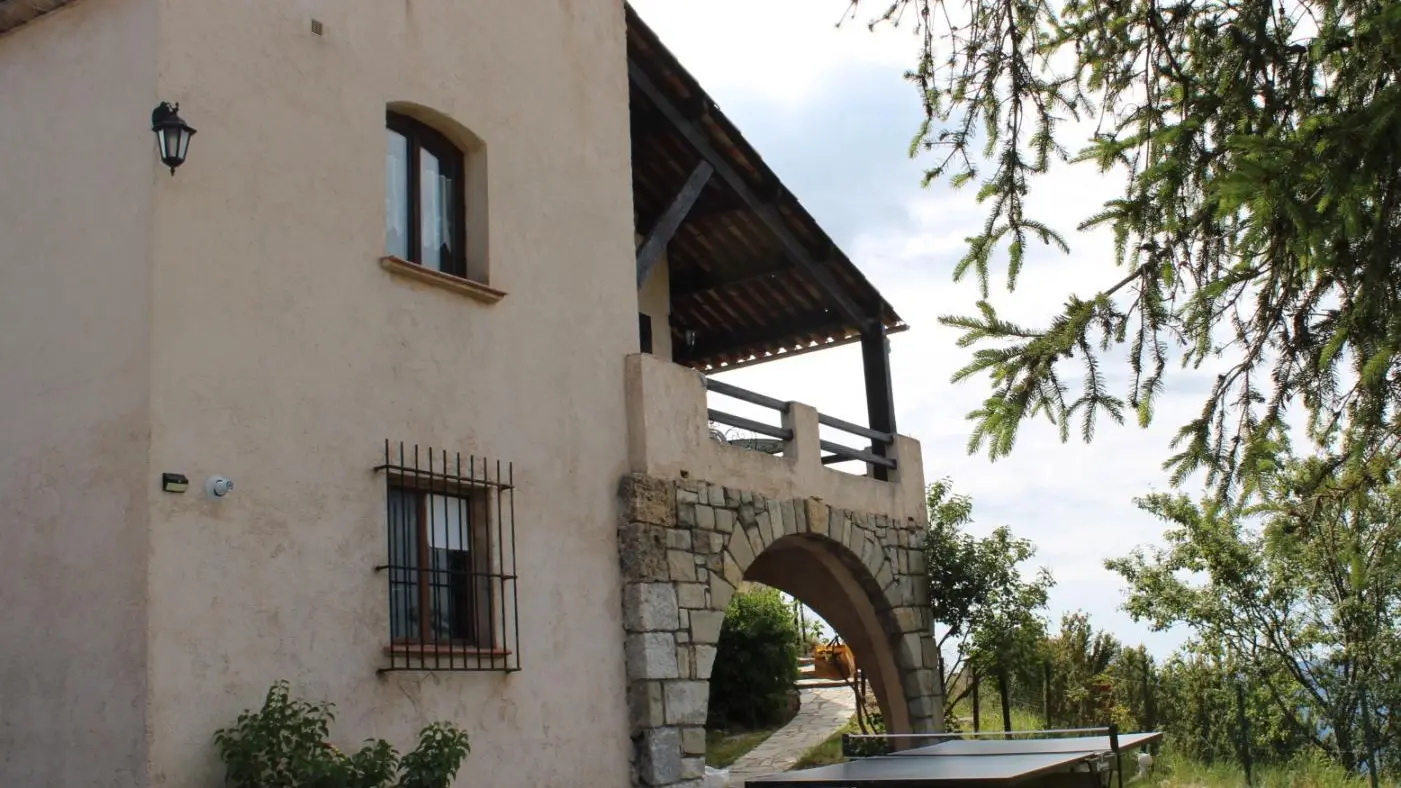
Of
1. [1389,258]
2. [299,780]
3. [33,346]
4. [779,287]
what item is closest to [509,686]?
[299,780]

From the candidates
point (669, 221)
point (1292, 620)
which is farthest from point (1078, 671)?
point (669, 221)

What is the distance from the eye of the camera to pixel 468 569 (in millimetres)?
8102

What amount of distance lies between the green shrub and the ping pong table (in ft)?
27.7

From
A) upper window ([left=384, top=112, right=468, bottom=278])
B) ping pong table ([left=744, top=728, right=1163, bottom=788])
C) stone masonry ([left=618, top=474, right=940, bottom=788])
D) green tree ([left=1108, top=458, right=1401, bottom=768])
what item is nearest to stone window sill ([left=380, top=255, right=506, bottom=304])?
upper window ([left=384, top=112, right=468, bottom=278])

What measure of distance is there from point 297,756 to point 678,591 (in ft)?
11.6

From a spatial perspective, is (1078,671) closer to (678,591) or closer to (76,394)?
(678,591)

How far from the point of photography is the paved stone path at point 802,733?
45.3 ft

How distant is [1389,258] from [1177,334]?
1.05 metres

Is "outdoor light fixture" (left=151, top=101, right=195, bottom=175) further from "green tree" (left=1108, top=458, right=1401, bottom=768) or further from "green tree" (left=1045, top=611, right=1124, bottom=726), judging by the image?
"green tree" (left=1045, top=611, right=1124, bottom=726)

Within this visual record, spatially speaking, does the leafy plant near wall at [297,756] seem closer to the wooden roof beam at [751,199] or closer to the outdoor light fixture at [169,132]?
the outdoor light fixture at [169,132]

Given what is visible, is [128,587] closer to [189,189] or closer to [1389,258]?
[189,189]

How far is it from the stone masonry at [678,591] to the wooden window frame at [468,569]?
1279 mm

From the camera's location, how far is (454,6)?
8875 millimetres

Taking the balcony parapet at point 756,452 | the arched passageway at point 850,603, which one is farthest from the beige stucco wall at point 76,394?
the arched passageway at point 850,603
